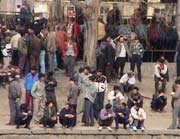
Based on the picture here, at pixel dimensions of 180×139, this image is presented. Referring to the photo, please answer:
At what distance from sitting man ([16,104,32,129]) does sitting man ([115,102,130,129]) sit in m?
2.42

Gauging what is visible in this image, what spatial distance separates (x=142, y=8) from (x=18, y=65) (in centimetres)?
636

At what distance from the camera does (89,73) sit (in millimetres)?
28641

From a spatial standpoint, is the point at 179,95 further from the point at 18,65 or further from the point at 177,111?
the point at 18,65

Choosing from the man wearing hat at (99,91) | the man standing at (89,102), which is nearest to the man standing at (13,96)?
the man standing at (89,102)

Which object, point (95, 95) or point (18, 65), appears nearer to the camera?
point (95, 95)

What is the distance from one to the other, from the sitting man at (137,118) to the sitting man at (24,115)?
9.41 ft

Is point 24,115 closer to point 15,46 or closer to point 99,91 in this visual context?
point 99,91

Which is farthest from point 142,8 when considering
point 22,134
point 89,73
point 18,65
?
point 22,134

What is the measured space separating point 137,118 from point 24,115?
3.14 metres

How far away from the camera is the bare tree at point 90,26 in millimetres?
31766

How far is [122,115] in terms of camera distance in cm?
2717

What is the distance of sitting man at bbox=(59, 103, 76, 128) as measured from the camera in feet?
89.6

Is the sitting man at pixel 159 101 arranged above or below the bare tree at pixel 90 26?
below

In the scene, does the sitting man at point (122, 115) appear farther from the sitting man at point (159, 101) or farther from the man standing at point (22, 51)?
the man standing at point (22, 51)
